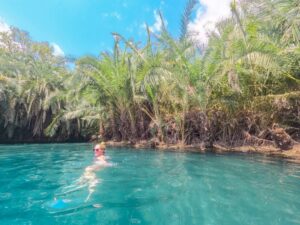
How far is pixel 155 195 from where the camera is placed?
416cm

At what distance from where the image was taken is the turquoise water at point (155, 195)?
319 cm

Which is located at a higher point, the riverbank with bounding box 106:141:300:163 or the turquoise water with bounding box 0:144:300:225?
the riverbank with bounding box 106:141:300:163

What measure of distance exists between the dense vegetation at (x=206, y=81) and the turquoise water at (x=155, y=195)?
146 inches

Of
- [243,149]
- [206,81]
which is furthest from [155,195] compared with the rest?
[206,81]

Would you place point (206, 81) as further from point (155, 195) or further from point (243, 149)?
point (155, 195)

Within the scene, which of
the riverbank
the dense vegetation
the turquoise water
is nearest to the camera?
the turquoise water

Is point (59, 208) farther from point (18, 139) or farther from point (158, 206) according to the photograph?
point (18, 139)

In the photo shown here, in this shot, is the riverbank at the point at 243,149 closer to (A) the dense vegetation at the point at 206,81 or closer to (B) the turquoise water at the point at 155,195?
(A) the dense vegetation at the point at 206,81

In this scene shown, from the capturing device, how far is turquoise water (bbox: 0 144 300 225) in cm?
319

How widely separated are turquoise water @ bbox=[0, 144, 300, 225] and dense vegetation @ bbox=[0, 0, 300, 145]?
12.2 feet

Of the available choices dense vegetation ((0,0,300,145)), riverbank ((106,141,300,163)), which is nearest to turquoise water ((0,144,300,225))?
riverbank ((106,141,300,163))

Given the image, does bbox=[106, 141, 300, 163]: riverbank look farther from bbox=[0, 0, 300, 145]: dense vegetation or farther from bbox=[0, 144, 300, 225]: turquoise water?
bbox=[0, 144, 300, 225]: turquoise water

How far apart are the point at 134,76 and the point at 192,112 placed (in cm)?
347

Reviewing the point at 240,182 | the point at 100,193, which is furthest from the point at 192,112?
the point at 100,193
